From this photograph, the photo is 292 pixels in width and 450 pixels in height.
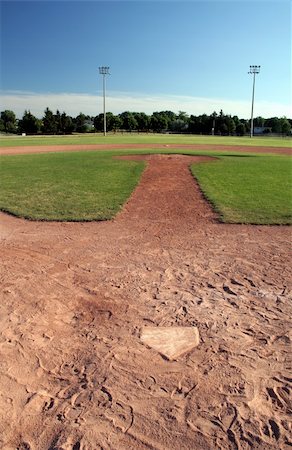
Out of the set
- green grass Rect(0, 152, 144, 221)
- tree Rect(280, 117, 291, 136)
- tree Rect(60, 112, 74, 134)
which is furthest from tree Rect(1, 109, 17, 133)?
green grass Rect(0, 152, 144, 221)

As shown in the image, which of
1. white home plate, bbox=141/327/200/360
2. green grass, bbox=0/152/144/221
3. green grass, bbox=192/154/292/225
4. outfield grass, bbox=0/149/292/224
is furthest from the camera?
green grass, bbox=0/152/144/221

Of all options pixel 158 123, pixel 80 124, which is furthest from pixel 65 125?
pixel 158 123

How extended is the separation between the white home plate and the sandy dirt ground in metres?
0.08

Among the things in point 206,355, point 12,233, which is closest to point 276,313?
point 206,355

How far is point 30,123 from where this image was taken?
88.9 m

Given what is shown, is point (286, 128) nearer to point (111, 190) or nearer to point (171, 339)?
point (111, 190)

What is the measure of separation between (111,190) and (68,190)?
5.05ft

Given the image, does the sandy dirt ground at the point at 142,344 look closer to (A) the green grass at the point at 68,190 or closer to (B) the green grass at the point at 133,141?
(A) the green grass at the point at 68,190

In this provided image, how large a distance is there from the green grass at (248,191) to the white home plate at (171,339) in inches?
210

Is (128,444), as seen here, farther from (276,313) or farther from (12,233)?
(12,233)

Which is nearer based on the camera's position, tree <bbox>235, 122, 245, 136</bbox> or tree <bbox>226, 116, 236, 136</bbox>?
tree <bbox>226, 116, 236, 136</bbox>

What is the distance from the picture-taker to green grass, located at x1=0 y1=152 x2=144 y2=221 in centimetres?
1030

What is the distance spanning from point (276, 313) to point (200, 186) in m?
9.55

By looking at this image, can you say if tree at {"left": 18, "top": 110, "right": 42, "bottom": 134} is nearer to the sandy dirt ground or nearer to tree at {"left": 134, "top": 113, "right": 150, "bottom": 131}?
tree at {"left": 134, "top": 113, "right": 150, "bottom": 131}
